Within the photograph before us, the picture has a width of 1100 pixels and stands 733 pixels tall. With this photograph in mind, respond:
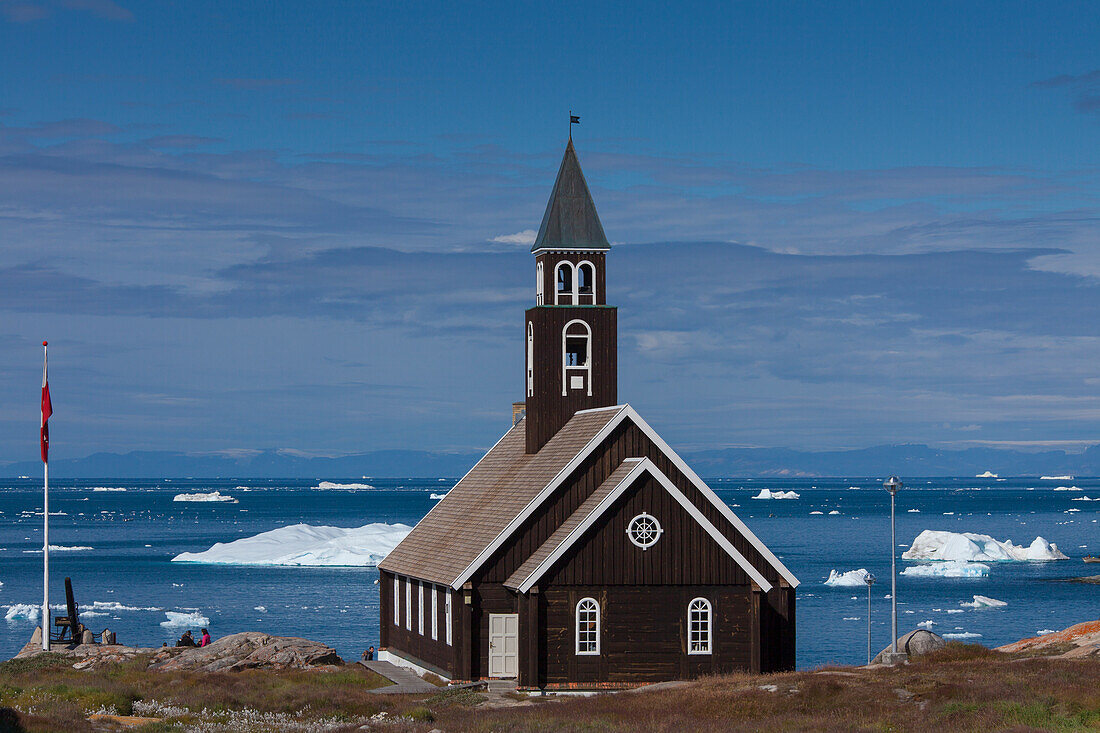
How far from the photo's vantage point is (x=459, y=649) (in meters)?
36.0

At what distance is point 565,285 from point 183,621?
50121 mm

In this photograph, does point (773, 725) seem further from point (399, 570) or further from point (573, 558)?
point (399, 570)

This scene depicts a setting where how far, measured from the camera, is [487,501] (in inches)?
1603

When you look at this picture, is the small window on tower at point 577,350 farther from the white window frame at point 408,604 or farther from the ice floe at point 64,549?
the ice floe at point 64,549

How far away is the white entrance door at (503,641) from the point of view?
3569cm

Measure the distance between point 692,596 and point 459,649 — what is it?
20.0 ft

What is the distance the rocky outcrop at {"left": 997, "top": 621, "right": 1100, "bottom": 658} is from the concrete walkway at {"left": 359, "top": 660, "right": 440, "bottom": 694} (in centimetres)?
1692

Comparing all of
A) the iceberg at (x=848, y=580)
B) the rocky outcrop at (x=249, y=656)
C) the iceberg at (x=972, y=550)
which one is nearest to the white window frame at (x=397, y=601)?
the rocky outcrop at (x=249, y=656)

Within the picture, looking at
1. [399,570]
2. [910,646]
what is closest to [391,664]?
[399,570]

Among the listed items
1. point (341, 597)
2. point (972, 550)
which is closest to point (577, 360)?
point (341, 597)

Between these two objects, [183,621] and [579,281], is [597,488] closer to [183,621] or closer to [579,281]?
[579,281]

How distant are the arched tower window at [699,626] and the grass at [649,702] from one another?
2.43 metres

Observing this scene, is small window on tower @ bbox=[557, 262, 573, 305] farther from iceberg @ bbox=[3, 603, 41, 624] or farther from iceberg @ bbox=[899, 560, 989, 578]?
iceberg @ bbox=[899, 560, 989, 578]

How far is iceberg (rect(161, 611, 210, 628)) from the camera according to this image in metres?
81.5
